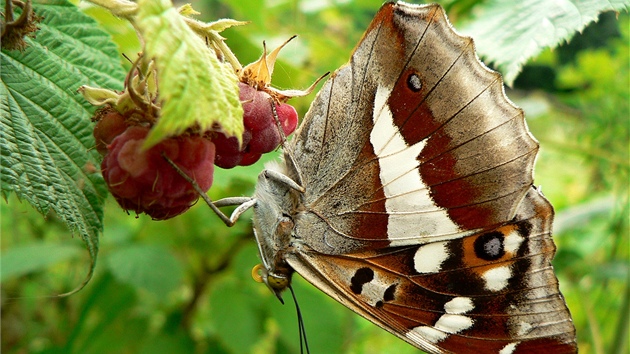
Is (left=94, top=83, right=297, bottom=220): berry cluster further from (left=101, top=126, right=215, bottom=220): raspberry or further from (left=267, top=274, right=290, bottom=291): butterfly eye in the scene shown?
(left=267, top=274, right=290, bottom=291): butterfly eye

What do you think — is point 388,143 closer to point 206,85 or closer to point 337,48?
point 206,85

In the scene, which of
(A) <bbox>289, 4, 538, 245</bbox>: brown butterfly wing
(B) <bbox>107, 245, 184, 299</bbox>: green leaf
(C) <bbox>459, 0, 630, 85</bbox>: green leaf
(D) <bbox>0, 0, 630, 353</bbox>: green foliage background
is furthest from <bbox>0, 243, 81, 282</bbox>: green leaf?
(C) <bbox>459, 0, 630, 85</bbox>: green leaf

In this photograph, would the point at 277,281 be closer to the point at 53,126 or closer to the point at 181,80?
the point at 53,126

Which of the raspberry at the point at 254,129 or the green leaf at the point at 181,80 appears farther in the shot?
the raspberry at the point at 254,129

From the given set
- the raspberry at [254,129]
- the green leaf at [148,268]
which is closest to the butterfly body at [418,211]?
the raspberry at [254,129]

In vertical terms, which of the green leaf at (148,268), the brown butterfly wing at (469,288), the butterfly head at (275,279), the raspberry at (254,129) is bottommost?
the green leaf at (148,268)

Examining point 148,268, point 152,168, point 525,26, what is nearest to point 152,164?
point 152,168

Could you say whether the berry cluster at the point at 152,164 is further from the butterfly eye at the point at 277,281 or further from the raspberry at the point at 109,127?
the butterfly eye at the point at 277,281
